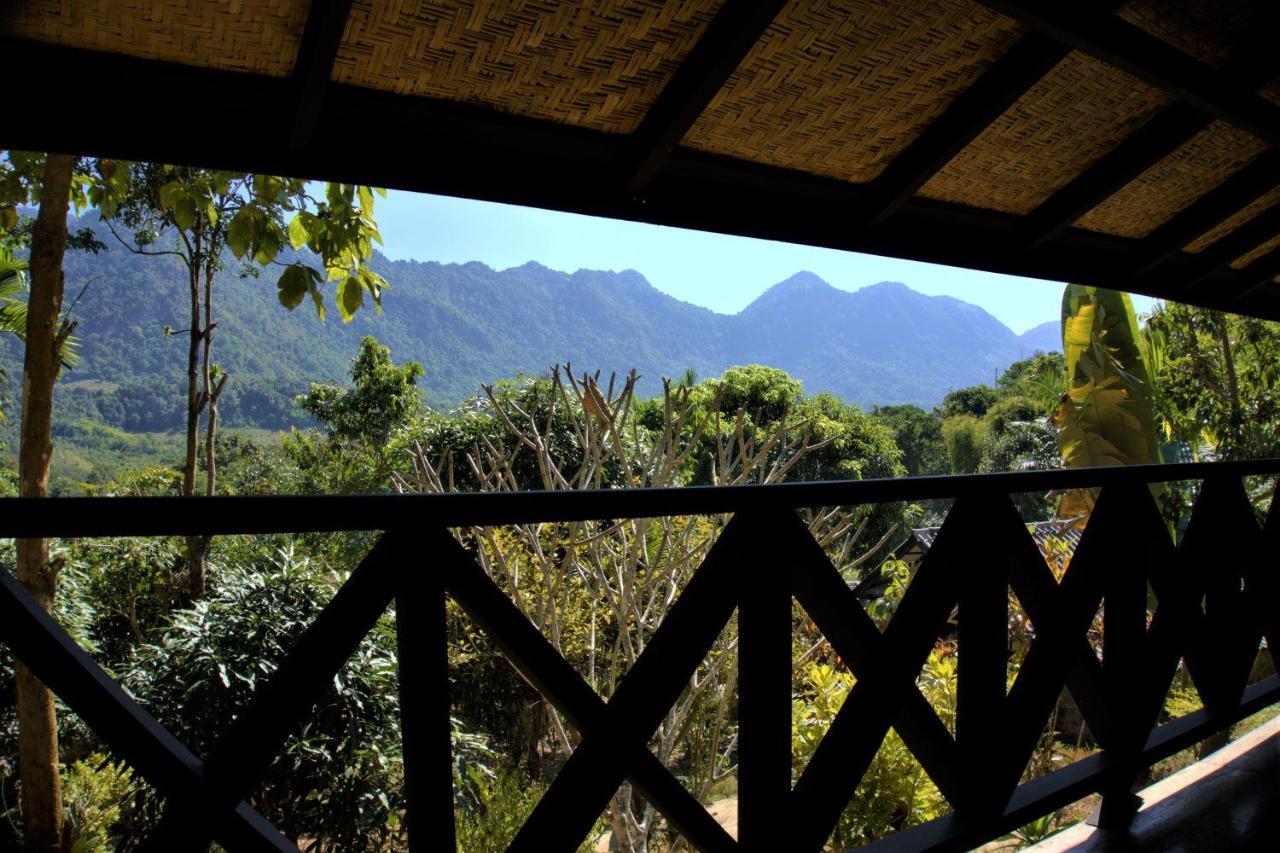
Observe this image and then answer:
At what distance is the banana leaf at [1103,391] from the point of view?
6305mm

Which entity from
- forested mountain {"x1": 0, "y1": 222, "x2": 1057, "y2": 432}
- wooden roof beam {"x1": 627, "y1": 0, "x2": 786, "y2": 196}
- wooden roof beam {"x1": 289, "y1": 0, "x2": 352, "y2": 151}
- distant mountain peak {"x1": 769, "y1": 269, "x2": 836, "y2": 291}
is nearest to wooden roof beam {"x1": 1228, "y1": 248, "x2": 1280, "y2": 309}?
wooden roof beam {"x1": 627, "y1": 0, "x2": 786, "y2": 196}

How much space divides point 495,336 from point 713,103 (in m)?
90.8

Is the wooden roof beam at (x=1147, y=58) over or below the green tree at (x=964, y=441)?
below

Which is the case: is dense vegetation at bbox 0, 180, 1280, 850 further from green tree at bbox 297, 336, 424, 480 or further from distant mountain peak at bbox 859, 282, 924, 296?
distant mountain peak at bbox 859, 282, 924, 296

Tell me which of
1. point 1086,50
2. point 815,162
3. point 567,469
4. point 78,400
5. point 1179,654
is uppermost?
point 78,400

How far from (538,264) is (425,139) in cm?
11768

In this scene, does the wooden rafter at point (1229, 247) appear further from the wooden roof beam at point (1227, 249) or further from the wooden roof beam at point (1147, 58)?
the wooden roof beam at point (1147, 58)

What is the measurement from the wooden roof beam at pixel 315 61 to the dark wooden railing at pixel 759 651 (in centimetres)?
63

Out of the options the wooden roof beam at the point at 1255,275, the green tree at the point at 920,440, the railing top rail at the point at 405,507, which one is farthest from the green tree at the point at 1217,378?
the green tree at the point at 920,440

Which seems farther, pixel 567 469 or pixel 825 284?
pixel 825 284

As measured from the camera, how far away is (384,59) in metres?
1.24

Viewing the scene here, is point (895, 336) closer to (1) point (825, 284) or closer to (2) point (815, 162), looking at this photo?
(1) point (825, 284)

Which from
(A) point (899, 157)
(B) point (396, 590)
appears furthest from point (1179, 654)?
(B) point (396, 590)

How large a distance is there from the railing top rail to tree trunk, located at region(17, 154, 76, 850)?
2.82m
